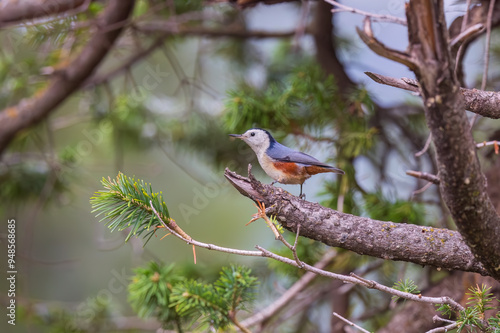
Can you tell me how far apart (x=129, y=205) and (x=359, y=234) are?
38cm

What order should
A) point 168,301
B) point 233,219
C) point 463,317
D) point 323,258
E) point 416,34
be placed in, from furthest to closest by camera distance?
point 233,219 < point 323,258 < point 168,301 < point 463,317 < point 416,34

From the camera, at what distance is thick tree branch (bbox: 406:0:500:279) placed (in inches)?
23.3

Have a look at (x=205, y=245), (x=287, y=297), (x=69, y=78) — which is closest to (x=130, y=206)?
(x=205, y=245)

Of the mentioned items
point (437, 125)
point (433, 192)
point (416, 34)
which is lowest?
point (433, 192)

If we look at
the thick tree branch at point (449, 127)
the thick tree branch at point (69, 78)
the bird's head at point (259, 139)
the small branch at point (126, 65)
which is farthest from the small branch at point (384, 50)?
the small branch at point (126, 65)

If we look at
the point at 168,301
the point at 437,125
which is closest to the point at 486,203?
the point at 437,125

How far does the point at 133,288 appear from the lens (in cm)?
126

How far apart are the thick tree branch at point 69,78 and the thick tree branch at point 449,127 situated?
1336 mm

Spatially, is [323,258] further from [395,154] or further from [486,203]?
[486,203]

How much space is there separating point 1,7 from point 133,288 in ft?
4.09

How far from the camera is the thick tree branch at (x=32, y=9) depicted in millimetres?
1841

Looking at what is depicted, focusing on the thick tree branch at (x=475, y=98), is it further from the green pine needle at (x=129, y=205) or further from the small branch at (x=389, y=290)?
the green pine needle at (x=129, y=205)

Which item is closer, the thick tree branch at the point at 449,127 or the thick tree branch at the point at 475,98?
the thick tree branch at the point at 449,127

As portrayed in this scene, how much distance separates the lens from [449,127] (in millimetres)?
629
